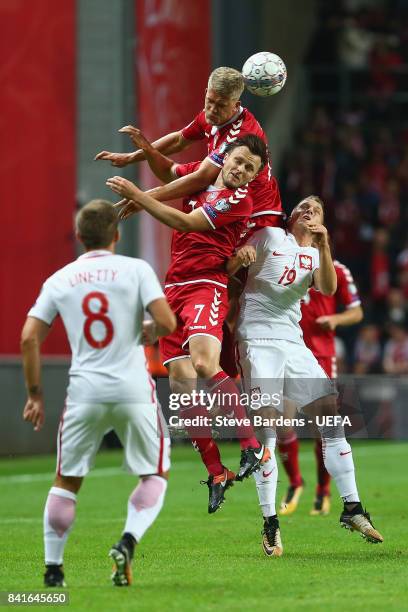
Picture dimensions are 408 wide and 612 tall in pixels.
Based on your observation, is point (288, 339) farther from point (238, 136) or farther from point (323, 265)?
point (238, 136)

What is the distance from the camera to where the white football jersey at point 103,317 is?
22.2ft

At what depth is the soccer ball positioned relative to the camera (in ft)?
30.0

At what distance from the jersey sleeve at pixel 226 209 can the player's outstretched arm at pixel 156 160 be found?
67 cm

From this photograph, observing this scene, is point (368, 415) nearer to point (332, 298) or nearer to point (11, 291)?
point (11, 291)

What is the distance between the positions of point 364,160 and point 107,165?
857 centimetres

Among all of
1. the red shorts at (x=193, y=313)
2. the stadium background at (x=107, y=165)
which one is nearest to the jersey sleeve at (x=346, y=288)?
the red shorts at (x=193, y=313)

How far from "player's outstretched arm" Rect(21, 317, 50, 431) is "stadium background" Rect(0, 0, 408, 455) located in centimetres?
1093

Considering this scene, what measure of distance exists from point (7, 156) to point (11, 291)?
1.90 m

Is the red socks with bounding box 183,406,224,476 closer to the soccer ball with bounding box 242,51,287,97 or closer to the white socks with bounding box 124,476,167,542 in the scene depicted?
the white socks with bounding box 124,476,167,542

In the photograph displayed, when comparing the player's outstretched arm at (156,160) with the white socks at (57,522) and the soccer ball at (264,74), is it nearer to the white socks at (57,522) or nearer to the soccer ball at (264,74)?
the soccer ball at (264,74)

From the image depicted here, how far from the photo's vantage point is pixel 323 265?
9.05 meters

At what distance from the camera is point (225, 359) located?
9.68m

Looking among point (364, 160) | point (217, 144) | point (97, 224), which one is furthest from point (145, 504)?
point (364, 160)

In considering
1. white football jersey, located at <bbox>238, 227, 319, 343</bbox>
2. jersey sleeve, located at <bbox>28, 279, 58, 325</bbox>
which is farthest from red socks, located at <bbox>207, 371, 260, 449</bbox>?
jersey sleeve, located at <bbox>28, 279, 58, 325</bbox>
